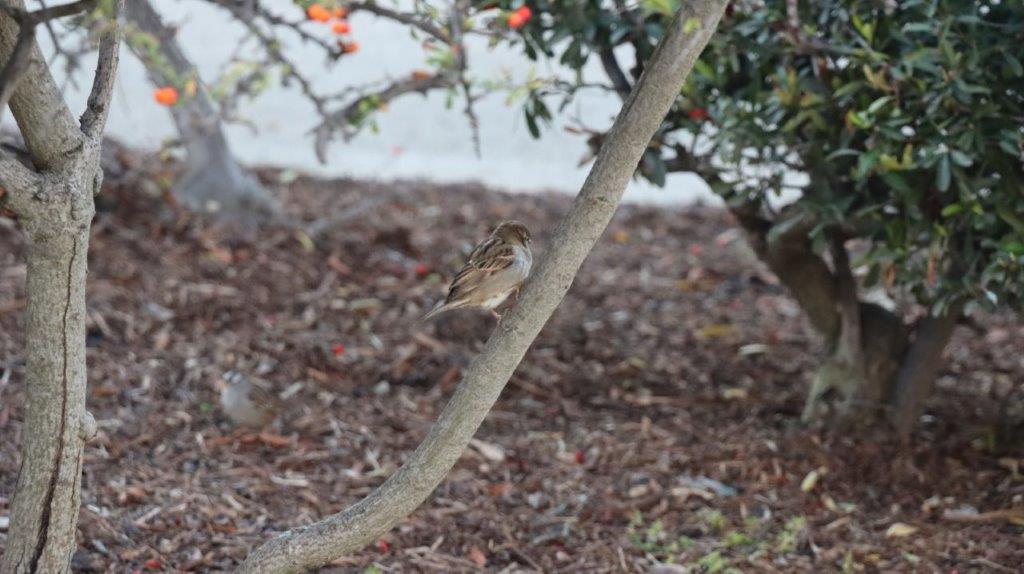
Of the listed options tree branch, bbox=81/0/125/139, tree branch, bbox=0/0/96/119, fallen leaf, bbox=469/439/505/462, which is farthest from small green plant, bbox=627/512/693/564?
tree branch, bbox=0/0/96/119

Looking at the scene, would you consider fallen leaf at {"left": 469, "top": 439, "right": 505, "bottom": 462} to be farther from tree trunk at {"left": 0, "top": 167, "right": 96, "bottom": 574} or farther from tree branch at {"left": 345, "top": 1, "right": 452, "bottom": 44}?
tree trunk at {"left": 0, "top": 167, "right": 96, "bottom": 574}

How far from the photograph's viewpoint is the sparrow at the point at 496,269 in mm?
2668

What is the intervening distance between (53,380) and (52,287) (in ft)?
0.62

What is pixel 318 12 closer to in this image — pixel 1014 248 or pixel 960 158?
pixel 960 158

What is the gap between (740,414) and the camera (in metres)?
4.16

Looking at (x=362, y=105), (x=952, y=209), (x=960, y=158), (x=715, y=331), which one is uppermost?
(x=362, y=105)

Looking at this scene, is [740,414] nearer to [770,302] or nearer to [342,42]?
[770,302]

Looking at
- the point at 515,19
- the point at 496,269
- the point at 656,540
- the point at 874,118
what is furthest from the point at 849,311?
the point at 496,269

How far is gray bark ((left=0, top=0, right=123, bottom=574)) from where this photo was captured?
80.7 inches

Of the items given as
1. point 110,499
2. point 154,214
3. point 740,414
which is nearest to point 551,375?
point 740,414

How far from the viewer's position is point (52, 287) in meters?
2.11

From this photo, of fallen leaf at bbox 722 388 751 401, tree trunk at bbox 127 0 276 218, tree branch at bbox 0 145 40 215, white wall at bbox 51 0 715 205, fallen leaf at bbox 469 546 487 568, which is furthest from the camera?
white wall at bbox 51 0 715 205

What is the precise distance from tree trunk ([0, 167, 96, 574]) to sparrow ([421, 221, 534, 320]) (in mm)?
915

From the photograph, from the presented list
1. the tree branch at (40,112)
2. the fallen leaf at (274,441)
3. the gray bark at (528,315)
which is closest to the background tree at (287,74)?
the tree branch at (40,112)
